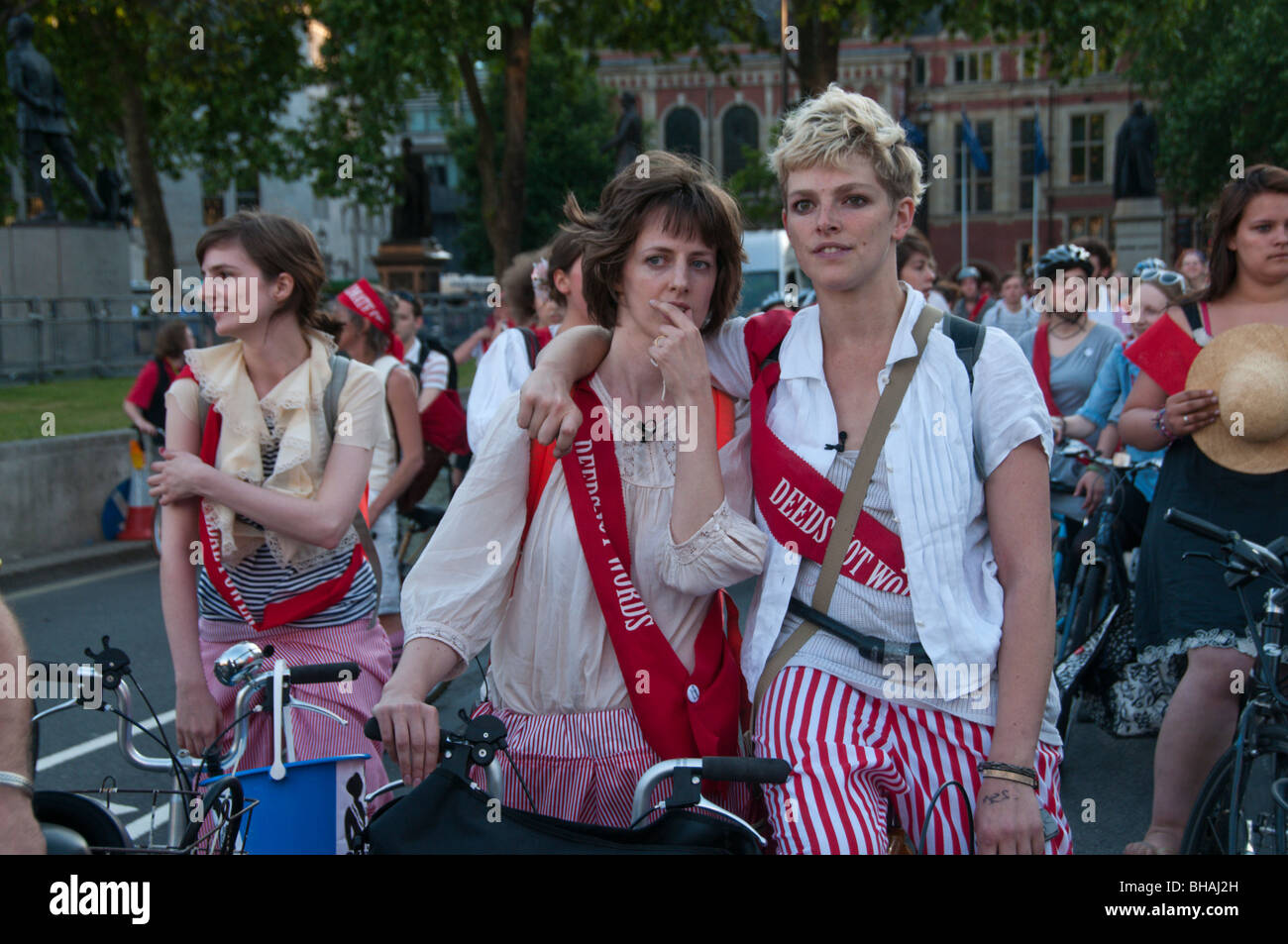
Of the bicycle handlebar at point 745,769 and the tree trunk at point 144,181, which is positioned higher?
the tree trunk at point 144,181

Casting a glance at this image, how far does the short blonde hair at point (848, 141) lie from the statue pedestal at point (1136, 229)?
27.1 metres

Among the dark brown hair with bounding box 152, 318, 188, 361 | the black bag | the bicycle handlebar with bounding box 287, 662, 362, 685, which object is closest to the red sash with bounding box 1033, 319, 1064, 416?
the bicycle handlebar with bounding box 287, 662, 362, 685

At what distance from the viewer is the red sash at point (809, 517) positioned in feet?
7.98

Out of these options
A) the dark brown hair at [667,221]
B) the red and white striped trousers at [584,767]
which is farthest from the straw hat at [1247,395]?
the red and white striped trousers at [584,767]

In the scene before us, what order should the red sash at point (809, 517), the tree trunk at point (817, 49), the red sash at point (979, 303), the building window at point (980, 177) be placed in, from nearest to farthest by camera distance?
the red sash at point (809, 517)
the red sash at point (979, 303)
the tree trunk at point (817, 49)
the building window at point (980, 177)

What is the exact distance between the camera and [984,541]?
2.53 metres

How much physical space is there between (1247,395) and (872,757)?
1900 millimetres

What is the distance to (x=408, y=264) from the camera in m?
27.4

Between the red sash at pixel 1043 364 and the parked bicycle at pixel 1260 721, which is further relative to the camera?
the red sash at pixel 1043 364

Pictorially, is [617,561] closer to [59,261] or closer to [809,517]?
[809,517]

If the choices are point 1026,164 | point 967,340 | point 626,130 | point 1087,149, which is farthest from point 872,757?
point 1087,149

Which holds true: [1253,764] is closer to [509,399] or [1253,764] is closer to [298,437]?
[509,399]

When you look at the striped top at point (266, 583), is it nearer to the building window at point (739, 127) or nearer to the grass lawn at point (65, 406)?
the grass lawn at point (65, 406)
